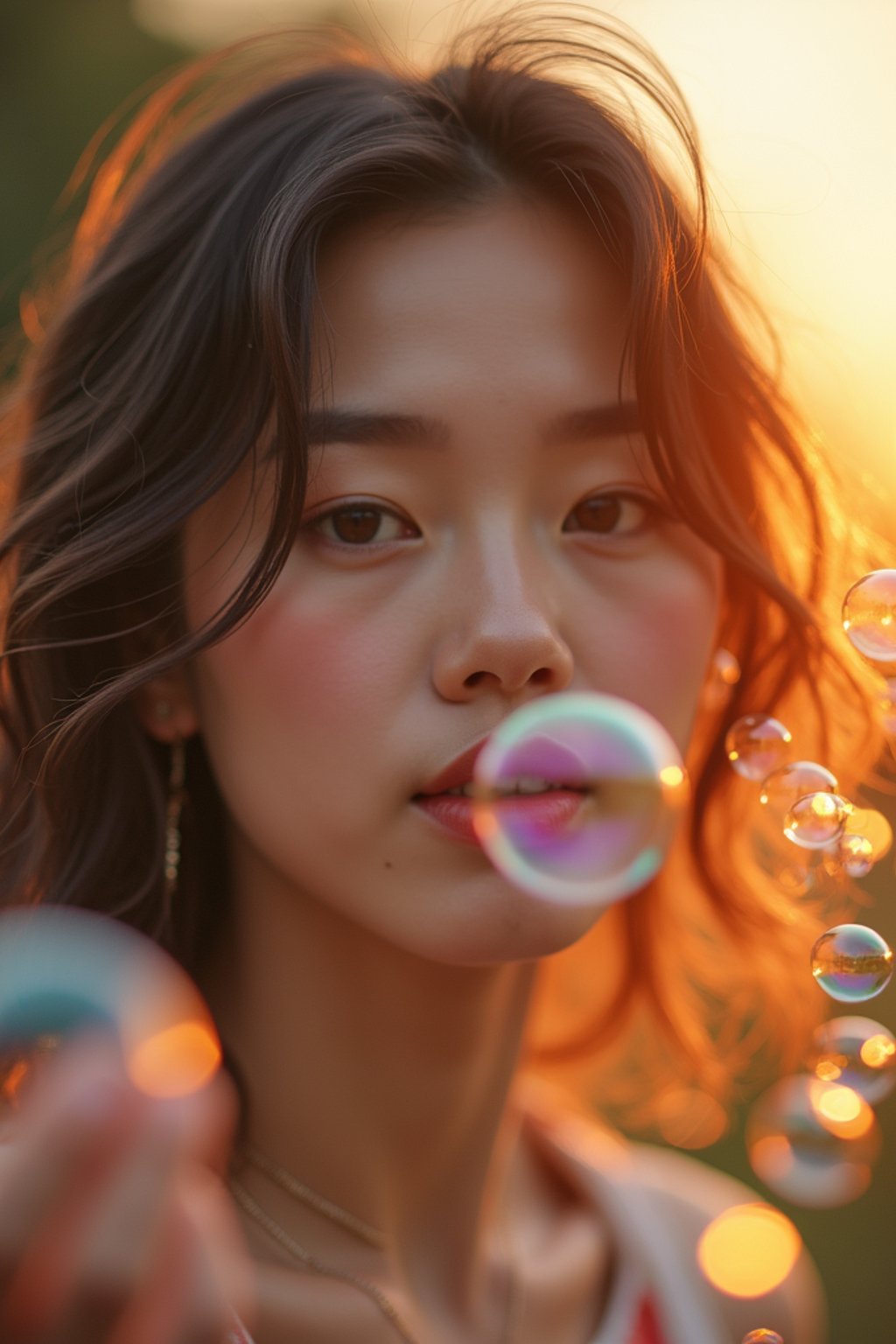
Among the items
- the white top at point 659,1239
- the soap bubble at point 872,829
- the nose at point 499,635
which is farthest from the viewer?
the white top at point 659,1239

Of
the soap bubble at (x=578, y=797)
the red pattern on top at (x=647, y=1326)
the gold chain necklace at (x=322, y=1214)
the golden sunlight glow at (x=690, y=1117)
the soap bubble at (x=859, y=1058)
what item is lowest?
the golden sunlight glow at (x=690, y=1117)

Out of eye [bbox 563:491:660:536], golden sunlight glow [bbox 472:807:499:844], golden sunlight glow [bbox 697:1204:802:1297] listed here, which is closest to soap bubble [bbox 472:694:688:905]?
golden sunlight glow [bbox 472:807:499:844]

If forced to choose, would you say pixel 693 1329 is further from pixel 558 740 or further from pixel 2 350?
pixel 2 350

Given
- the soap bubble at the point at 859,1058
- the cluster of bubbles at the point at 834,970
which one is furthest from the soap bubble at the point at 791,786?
the soap bubble at the point at 859,1058

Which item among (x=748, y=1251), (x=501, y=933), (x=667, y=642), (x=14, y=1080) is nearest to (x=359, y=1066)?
(x=501, y=933)

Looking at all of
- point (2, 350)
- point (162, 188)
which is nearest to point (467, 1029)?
point (162, 188)

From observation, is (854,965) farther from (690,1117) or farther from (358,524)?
(690,1117)

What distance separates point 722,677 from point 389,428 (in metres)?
0.59

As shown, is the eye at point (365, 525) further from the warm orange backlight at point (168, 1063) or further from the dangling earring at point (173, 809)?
the warm orange backlight at point (168, 1063)

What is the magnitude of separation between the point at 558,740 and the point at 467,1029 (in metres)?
0.40

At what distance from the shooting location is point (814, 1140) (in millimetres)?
1537

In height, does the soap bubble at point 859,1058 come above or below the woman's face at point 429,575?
below

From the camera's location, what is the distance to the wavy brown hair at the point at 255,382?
121cm

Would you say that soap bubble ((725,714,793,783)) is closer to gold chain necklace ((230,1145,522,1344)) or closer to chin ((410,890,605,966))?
chin ((410,890,605,966))
